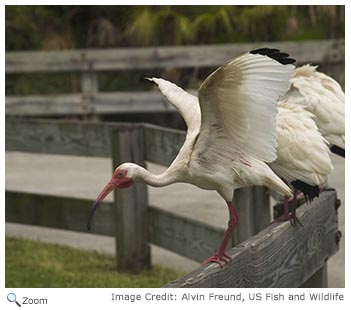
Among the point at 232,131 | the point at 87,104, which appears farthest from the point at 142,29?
the point at 232,131

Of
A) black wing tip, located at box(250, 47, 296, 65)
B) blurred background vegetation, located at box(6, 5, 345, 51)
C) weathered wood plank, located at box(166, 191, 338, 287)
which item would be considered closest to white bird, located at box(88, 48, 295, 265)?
black wing tip, located at box(250, 47, 296, 65)

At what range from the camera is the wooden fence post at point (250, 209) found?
549 cm

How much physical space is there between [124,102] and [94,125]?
18.6ft

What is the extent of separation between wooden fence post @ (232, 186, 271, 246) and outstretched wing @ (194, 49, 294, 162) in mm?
1274

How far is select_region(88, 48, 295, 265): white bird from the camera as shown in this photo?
3.85 metres

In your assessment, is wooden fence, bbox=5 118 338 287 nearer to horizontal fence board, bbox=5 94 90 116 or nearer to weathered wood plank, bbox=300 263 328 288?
weathered wood plank, bbox=300 263 328 288

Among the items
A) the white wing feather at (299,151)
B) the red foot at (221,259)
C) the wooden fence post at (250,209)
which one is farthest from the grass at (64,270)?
the red foot at (221,259)

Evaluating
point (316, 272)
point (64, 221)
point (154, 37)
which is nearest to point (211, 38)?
point (154, 37)

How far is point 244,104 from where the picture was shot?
13.1 feet

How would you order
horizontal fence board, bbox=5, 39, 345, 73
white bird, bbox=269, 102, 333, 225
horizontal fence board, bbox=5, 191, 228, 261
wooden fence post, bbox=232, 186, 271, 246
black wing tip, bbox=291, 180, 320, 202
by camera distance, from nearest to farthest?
white bird, bbox=269, 102, 333, 225 < black wing tip, bbox=291, 180, 320, 202 < wooden fence post, bbox=232, 186, 271, 246 < horizontal fence board, bbox=5, 191, 228, 261 < horizontal fence board, bbox=5, 39, 345, 73

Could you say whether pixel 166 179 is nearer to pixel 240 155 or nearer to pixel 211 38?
pixel 240 155

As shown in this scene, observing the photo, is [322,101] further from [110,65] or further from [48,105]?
[48,105]

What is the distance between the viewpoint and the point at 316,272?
509 cm

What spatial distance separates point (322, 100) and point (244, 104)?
1.94 m
